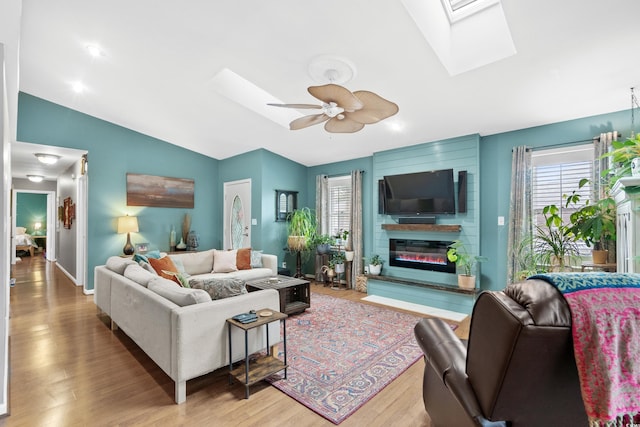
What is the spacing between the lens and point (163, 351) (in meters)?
2.30

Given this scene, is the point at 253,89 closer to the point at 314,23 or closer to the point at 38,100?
the point at 314,23

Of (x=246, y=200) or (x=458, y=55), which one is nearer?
(x=458, y=55)

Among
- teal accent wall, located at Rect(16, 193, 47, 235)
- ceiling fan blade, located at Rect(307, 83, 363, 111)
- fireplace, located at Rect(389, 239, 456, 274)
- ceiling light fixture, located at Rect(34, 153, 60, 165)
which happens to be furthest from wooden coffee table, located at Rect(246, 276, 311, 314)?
teal accent wall, located at Rect(16, 193, 47, 235)

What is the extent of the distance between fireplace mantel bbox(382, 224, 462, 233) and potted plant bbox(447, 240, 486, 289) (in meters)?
0.20

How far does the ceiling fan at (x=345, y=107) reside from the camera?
94.7 inches

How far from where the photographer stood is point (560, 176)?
387 cm

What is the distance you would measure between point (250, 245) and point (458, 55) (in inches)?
188

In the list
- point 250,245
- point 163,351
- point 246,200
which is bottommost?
point 163,351

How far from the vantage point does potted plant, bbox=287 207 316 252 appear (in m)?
6.05

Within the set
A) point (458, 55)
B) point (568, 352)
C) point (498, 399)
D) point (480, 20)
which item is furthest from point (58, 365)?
point (480, 20)

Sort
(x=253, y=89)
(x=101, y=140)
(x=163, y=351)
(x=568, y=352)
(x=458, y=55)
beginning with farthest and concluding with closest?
(x=101, y=140), (x=253, y=89), (x=458, y=55), (x=163, y=351), (x=568, y=352)

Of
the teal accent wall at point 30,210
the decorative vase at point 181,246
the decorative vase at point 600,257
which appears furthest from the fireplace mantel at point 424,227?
the teal accent wall at point 30,210

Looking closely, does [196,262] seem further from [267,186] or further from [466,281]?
[466,281]

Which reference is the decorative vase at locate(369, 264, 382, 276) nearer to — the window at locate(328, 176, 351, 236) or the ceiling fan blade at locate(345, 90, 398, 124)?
the window at locate(328, 176, 351, 236)
